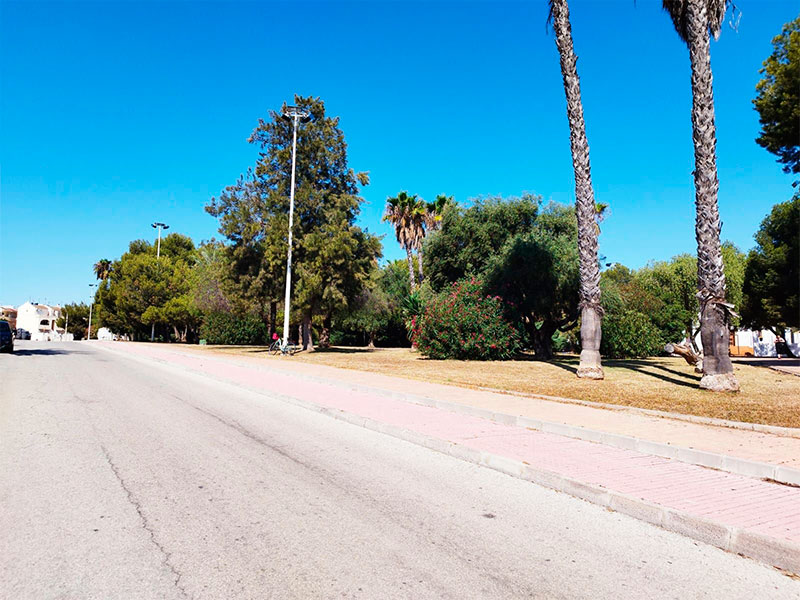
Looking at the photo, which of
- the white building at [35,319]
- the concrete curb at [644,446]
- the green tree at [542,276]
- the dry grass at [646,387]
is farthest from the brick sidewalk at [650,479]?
the white building at [35,319]

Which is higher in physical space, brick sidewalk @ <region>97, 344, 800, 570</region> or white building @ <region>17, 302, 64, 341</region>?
white building @ <region>17, 302, 64, 341</region>

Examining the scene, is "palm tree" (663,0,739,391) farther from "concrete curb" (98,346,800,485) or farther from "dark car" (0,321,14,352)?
"dark car" (0,321,14,352)

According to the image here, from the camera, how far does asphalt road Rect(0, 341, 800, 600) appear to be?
133 inches

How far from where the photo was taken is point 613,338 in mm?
30297

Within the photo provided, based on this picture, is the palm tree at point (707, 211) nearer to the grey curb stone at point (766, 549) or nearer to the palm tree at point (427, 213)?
the grey curb stone at point (766, 549)

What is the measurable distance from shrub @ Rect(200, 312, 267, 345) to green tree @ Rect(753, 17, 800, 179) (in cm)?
4404

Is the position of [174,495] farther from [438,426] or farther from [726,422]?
[726,422]

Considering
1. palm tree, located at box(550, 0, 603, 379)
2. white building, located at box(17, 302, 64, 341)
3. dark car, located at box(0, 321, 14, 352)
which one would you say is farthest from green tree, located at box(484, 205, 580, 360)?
white building, located at box(17, 302, 64, 341)

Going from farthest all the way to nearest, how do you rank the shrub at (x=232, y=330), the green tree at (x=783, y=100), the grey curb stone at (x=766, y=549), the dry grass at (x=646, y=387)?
the shrub at (x=232, y=330) < the green tree at (x=783, y=100) < the dry grass at (x=646, y=387) < the grey curb stone at (x=766, y=549)

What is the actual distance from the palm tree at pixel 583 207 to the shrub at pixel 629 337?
14471mm

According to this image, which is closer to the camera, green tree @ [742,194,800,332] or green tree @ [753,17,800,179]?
green tree @ [753,17,800,179]

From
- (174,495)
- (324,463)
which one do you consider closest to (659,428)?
(324,463)

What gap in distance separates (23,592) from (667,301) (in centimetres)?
3697

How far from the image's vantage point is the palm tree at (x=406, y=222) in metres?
49.4
